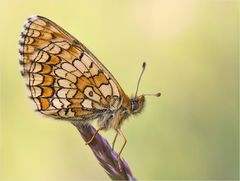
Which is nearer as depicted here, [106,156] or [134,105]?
[106,156]

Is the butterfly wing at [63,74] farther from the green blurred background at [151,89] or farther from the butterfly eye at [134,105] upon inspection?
the green blurred background at [151,89]

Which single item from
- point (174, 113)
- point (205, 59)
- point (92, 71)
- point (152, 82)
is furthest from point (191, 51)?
point (92, 71)

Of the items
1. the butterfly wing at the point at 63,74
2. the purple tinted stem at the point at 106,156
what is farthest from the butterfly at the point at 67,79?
the purple tinted stem at the point at 106,156

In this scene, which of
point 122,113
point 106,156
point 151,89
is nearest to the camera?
point 106,156

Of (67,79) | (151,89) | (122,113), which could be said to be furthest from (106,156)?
(151,89)

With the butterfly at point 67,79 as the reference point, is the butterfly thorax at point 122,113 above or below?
below

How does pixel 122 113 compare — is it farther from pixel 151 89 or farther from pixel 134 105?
pixel 151 89
